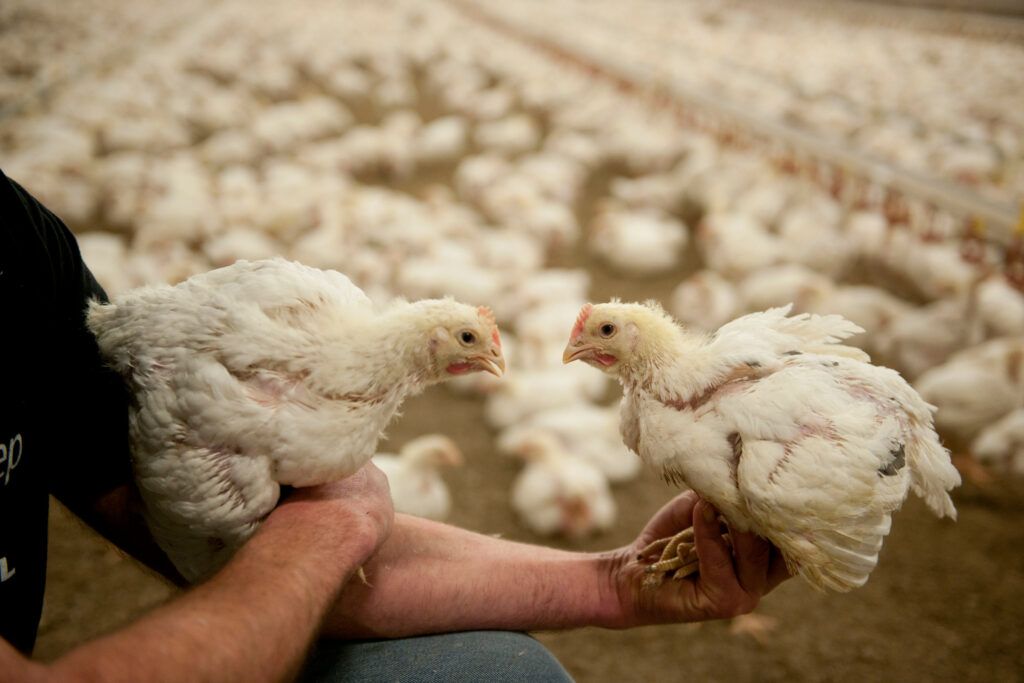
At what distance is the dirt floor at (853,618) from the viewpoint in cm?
190

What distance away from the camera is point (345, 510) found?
41.1 inches

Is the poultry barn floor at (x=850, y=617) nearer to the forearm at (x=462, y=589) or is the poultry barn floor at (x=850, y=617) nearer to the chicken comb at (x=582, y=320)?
the forearm at (x=462, y=589)

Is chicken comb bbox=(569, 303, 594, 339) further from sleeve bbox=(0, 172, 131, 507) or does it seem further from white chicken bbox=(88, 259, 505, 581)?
sleeve bbox=(0, 172, 131, 507)

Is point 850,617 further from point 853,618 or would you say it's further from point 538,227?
point 538,227

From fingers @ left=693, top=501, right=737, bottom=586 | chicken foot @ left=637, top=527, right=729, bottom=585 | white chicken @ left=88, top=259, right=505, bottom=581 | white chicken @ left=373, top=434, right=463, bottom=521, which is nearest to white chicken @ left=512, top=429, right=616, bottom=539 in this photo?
white chicken @ left=373, top=434, right=463, bottom=521

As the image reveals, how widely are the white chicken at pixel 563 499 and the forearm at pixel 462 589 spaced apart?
→ 37.3 inches

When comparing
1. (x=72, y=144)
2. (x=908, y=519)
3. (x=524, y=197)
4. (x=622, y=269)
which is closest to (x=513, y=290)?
(x=622, y=269)

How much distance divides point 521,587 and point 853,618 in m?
1.24

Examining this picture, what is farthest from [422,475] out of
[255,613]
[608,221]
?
[608,221]

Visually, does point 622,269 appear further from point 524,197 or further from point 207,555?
point 207,555

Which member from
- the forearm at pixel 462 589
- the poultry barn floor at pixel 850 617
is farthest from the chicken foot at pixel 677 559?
the poultry barn floor at pixel 850 617

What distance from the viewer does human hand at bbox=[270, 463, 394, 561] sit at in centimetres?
99

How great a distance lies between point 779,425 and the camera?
968 mm

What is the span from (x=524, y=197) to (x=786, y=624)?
9.90 ft
